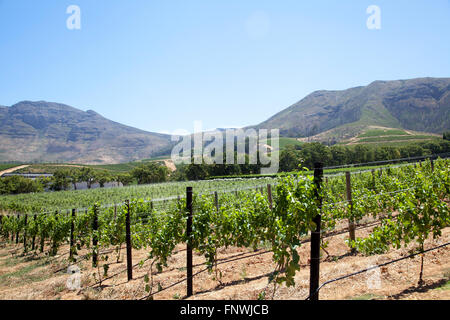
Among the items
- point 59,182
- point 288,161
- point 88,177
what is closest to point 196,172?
point 288,161

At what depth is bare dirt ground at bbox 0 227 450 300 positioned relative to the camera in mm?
4277

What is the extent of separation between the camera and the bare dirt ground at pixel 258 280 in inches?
168

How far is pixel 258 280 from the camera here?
564 cm

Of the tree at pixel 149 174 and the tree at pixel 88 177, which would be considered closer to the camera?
the tree at pixel 149 174

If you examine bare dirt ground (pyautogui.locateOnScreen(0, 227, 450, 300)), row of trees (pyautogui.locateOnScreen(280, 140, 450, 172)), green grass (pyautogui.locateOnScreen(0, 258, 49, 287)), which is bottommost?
green grass (pyautogui.locateOnScreen(0, 258, 49, 287))

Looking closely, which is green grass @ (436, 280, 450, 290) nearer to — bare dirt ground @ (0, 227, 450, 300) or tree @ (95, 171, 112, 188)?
bare dirt ground @ (0, 227, 450, 300)

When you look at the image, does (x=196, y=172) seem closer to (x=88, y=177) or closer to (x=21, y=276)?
(x=88, y=177)

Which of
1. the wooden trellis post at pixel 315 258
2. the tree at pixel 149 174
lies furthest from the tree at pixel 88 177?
the wooden trellis post at pixel 315 258

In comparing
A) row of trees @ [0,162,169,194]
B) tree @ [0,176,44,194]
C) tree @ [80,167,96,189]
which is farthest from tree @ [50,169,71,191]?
tree @ [80,167,96,189]

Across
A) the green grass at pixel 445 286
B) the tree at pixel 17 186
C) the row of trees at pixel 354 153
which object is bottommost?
the tree at pixel 17 186

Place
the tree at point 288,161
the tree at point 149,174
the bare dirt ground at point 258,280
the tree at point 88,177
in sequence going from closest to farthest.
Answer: the bare dirt ground at point 258,280, the tree at point 288,161, the tree at point 149,174, the tree at point 88,177

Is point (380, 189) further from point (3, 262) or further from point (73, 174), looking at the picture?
point (73, 174)

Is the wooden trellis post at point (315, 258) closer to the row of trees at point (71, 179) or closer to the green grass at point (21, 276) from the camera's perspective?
the green grass at point (21, 276)
